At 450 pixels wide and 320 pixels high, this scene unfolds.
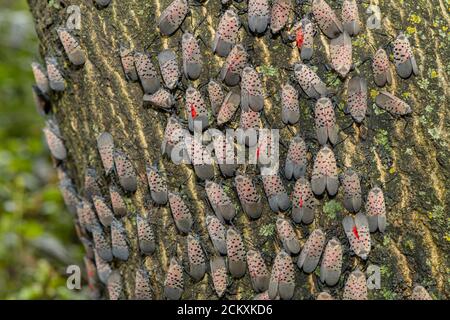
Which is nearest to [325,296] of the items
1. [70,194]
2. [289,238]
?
[289,238]

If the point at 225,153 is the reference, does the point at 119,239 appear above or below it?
below

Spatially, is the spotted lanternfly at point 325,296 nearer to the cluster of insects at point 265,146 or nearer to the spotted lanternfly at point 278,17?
the cluster of insects at point 265,146

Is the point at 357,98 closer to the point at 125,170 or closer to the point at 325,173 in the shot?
A: the point at 325,173

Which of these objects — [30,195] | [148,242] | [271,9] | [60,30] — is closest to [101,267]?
[148,242]

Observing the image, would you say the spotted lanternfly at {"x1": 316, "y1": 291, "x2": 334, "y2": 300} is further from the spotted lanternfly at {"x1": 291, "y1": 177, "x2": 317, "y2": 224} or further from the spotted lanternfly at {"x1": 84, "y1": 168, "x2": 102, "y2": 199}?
the spotted lanternfly at {"x1": 84, "y1": 168, "x2": 102, "y2": 199}

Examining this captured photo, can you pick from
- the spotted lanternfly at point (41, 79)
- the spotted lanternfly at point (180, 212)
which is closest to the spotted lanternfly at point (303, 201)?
the spotted lanternfly at point (180, 212)

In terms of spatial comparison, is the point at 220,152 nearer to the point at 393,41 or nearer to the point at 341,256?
the point at 341,256
